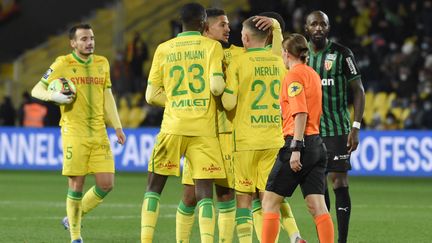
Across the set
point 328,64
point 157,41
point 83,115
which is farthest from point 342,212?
point 157,41

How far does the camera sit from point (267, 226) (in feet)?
28.2

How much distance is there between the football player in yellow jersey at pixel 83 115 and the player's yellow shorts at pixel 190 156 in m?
1.55

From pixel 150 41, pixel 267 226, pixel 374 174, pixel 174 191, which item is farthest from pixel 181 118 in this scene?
pixel 150 41

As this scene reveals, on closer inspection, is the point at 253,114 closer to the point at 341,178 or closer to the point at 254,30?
the point at 254,30

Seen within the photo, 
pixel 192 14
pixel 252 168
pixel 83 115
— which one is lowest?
pixel 252 168

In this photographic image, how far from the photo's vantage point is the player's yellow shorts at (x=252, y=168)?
9.17 metres

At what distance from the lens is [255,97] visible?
916 centimetres

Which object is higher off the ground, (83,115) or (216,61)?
(216,61)

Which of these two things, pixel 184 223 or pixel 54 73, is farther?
pixel 54 73

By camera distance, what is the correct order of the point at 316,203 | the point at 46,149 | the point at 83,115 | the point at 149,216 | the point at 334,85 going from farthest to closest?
1. the point at 46,149
2. the point at 83,115
3. the point at 334,85
4. the point at 149,216
5. the point at 316,203

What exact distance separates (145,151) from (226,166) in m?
13.1

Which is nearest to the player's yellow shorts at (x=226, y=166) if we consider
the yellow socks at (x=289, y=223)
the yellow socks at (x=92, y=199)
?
the yellow socks at (x=289, y=223)

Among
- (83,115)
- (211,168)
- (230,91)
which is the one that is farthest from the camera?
(83,115)

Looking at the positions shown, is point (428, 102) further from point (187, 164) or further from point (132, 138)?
point (187, 164)
